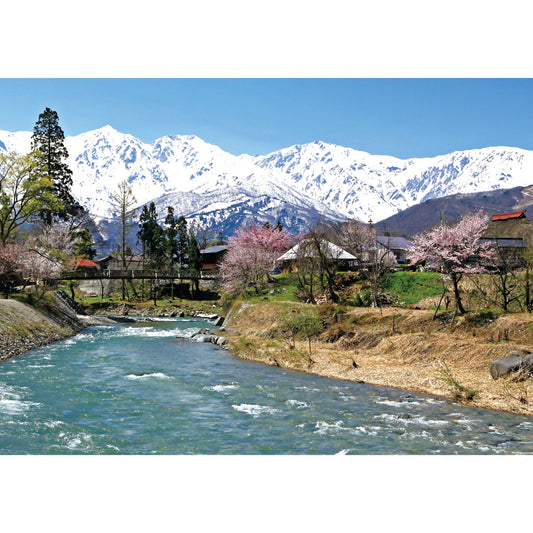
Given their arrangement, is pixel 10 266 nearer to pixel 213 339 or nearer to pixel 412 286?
pixel 213 339

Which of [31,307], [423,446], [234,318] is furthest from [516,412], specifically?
[31,307]

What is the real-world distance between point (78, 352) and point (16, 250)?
10734mm

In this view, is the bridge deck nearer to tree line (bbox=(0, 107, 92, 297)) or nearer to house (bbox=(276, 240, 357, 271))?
tree line (bbox=(0, 107, 92, 297))

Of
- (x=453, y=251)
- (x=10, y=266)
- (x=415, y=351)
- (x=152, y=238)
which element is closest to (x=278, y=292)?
(x=453, y=251)

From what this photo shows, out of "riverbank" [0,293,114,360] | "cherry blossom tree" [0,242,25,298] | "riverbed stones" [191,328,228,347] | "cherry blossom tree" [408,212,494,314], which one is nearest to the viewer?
"cherry blossom tree" [408,212,494,314]

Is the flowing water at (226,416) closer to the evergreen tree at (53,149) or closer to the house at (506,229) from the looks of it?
the evergreen tree at (53,149)

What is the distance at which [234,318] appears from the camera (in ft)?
118

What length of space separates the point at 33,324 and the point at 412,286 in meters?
25.8

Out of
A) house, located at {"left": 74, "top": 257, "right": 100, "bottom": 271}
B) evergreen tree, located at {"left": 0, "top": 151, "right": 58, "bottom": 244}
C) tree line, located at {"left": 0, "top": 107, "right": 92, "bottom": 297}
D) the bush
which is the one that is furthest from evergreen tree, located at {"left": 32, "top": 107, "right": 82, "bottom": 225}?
the bush

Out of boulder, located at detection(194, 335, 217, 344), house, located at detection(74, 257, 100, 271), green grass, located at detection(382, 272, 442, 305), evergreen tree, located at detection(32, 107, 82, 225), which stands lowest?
boulder, located at detection(194, 335, 217, 344)

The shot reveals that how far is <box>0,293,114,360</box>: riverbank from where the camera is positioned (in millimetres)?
24328

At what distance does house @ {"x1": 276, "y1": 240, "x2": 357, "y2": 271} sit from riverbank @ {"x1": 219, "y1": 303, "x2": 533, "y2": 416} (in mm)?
9400

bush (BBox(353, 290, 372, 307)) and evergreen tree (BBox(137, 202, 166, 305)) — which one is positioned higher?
evergreen tree (BBox(137, 202, 166, 305))

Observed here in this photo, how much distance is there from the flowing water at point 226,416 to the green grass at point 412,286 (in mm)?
16220
